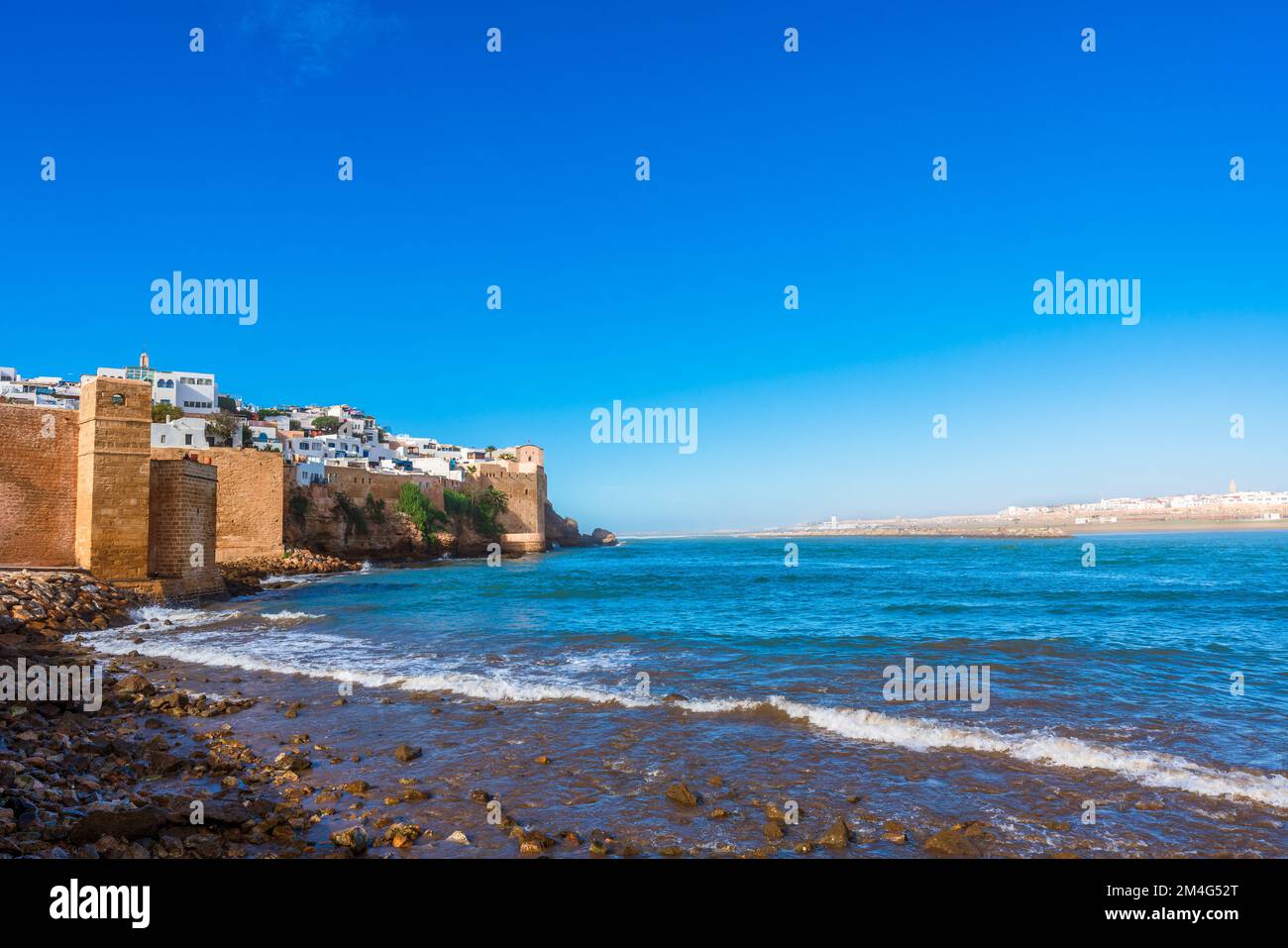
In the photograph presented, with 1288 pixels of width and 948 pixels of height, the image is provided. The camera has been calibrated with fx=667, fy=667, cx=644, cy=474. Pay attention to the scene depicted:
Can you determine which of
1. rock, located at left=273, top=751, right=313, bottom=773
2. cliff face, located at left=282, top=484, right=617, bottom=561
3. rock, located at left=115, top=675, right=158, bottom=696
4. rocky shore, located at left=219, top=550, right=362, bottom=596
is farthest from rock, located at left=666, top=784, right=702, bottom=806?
cliff face, located at left=282, top=484, right=617, bottom=561

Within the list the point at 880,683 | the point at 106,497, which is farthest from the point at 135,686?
the point at 106,497

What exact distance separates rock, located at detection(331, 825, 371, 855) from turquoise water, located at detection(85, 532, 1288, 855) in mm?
1916

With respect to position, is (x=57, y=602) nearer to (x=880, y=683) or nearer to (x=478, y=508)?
(x=880, y=683)

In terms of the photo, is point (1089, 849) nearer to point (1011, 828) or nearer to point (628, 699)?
point (1011, 828)

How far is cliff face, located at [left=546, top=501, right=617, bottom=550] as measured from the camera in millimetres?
80188

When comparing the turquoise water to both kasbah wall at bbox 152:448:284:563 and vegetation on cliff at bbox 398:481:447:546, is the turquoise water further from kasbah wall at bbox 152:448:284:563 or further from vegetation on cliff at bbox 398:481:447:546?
vegetation on cliff at bbox 398:481:447:546

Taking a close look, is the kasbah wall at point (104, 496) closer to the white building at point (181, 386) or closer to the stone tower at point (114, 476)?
the stone tower at point (114, 476)

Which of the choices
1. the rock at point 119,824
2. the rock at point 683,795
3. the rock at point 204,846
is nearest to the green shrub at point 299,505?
the rock at point 119,824

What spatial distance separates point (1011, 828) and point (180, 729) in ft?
29.3

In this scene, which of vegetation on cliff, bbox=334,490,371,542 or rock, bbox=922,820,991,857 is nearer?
rock, bbox=922,820,991,857

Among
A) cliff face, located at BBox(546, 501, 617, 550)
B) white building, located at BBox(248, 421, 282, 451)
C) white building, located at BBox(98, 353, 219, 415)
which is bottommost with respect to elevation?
cliff face, located at BBox(546, 501, 617, 550)
